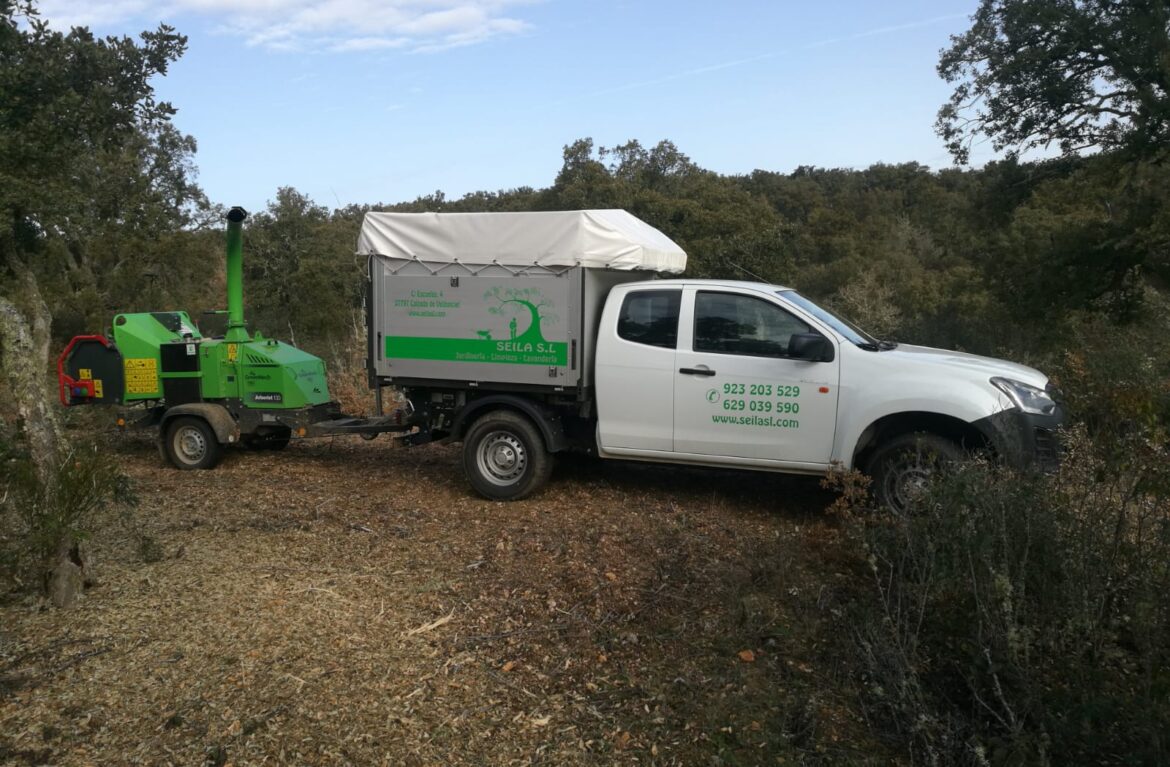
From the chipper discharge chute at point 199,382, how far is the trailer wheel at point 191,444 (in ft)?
0.03

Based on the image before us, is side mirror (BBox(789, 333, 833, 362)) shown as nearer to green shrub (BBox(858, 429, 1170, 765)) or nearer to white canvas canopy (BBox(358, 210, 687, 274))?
white canvas canopy (BBox(358, 210, 687, 274))

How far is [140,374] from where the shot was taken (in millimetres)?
9328

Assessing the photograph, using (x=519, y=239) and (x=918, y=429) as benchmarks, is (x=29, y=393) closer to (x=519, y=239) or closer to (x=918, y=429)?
(x=519, y=239)

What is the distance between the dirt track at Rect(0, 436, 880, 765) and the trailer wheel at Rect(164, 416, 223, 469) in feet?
6.74

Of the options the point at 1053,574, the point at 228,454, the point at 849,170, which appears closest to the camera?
the point at 1053,574

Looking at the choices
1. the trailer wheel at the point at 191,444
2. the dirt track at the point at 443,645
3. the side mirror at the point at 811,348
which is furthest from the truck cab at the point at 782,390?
the trailer wheel at the point at 191,444

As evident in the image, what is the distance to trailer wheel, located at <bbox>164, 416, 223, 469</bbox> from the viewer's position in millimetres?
9281

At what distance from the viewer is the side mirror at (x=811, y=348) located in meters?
6.58

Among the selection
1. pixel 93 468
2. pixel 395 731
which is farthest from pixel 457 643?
pixel 93 468

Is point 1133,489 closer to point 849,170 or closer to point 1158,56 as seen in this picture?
point 1158,56

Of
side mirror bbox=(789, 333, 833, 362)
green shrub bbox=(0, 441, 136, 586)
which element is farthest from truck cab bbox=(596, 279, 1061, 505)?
green shrub bbox=(0, 441, 136, 586)

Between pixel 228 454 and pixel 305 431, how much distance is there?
4.99 feet

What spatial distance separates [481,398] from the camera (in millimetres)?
7754

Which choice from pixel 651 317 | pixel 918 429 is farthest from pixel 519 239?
pixel 918 429
